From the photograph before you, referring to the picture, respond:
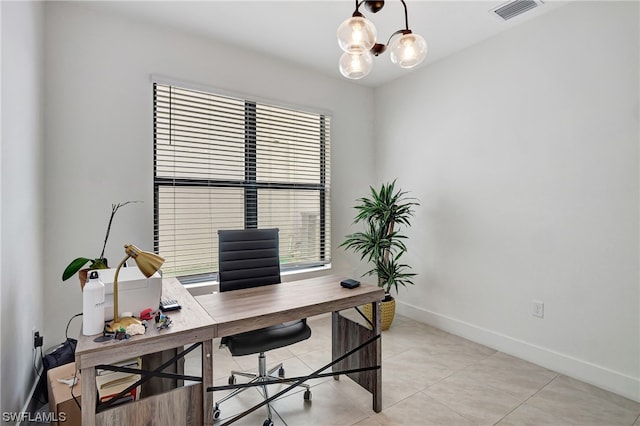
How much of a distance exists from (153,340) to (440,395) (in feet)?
6.17

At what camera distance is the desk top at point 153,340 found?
113cm

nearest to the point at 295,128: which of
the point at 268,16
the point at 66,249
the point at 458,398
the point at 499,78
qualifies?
the point at 268,16

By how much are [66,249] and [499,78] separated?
3814 millimetres

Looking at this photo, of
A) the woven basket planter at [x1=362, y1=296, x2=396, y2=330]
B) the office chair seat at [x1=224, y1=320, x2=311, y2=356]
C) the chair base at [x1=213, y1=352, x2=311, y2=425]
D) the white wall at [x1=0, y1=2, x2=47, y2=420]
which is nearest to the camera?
the white wall at [x1=0, y1=2, x2=47, y2=420]

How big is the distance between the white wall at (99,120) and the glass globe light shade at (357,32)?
5.92 feet

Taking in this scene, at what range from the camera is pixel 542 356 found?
252 cm

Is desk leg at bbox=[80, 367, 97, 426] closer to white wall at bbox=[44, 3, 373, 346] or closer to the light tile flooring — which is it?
the light tile flooring

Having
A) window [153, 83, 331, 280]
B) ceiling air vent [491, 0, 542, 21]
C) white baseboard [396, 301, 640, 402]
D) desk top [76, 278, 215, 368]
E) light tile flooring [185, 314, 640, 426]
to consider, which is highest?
ceiling air vent [491, 0, 542, 21]

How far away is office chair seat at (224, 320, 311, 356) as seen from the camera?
1768 millimetres

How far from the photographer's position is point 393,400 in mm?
2066

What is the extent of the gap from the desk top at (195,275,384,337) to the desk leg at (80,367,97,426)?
1.51ft

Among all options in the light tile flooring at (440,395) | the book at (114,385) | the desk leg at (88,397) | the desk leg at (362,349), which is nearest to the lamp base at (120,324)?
the desk leg at (88,397)

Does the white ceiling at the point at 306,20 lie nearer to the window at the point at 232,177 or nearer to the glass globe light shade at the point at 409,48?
the window at the point at 232,177

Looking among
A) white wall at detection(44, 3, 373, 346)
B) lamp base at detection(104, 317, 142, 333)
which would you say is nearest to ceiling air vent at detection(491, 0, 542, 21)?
white wall at detection(44, 3, 373, 346)
